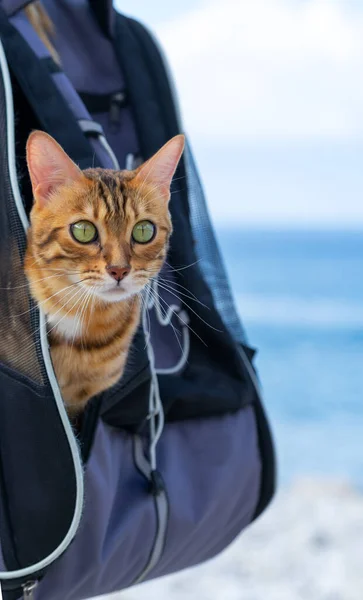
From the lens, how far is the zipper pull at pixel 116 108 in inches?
34.7

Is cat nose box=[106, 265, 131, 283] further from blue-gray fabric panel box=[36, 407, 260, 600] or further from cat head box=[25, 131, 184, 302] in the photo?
blue-gray fabric panel box=[36, 407, 260, 600]

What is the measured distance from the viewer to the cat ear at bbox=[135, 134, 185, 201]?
58cm

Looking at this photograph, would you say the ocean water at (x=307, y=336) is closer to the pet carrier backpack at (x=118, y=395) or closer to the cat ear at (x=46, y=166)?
the pet carrier backpack at (x=118, y=395)

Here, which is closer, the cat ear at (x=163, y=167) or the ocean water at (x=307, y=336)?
the cat ear at (x=163, y=167)

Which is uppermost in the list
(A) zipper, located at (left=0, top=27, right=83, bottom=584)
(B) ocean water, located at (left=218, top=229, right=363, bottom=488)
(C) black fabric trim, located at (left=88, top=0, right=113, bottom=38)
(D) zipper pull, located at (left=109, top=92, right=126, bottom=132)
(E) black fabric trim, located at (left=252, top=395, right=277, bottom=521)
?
(C) black fabric trim, located at (left=88, top=0, right=113, bottom=38)

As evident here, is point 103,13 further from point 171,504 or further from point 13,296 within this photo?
point 171,504

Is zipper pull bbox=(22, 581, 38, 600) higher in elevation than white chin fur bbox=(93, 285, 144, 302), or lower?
lower

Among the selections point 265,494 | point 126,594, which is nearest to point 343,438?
point 126,594

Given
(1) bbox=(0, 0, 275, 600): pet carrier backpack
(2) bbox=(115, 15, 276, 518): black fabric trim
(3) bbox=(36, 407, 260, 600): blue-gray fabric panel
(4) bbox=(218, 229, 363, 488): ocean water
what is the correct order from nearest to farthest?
(1) bbox=(0, 0, 275, 600): pet carrier backpack
(3) bbox=(36, 407, 260, 600): blue-gray fabric panel
(2) bbox=(115, 15, 276, 518): black fabric trim
(4) bbox=(218, 229, 363, 488): ocean water

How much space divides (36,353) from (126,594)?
135 cm

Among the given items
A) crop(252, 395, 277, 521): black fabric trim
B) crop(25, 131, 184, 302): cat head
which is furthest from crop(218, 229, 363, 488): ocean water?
crop(25, 131, 184, 302): cat head

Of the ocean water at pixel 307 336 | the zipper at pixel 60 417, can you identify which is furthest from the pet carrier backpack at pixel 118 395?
the ocean water at pixel 307 336

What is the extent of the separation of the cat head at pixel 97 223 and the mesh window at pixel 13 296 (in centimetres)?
2

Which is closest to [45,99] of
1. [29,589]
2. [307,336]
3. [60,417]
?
[60,417]
